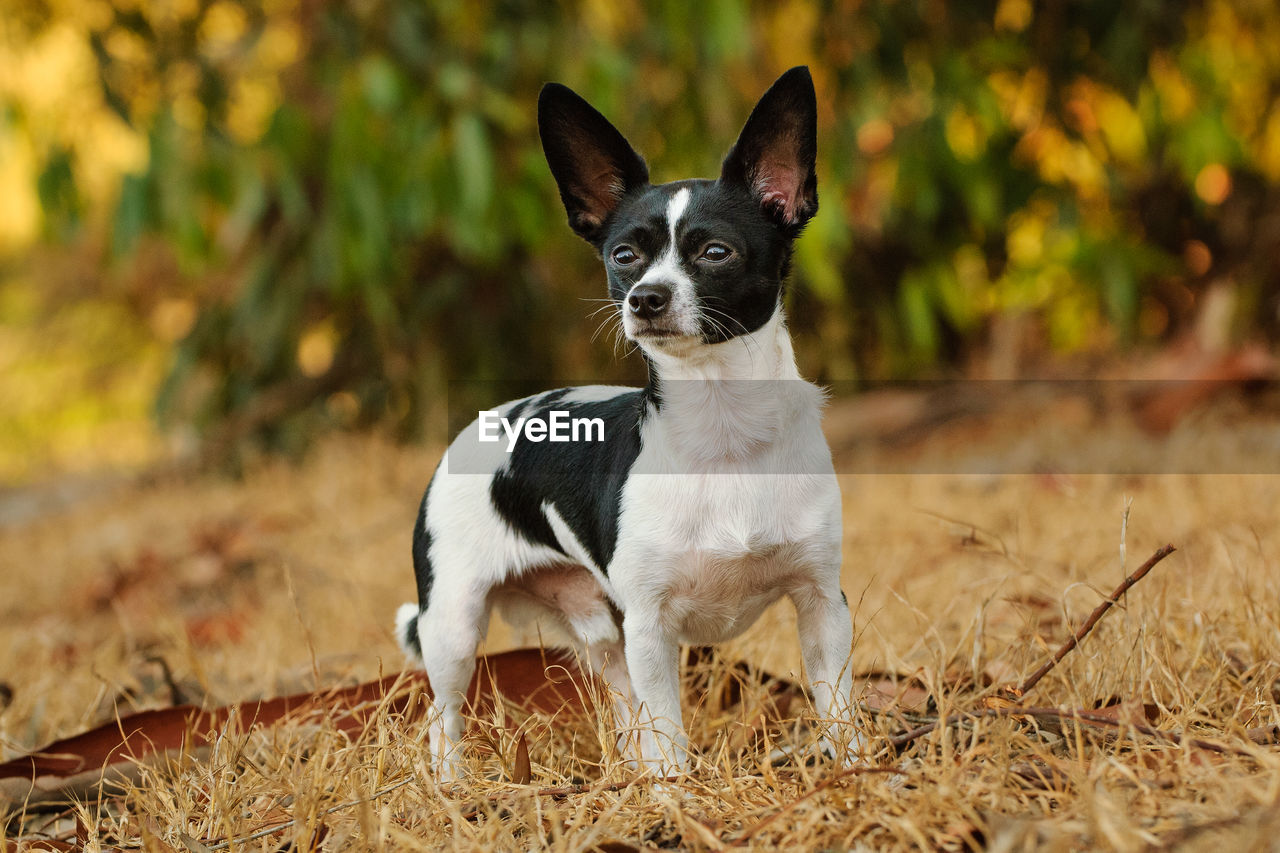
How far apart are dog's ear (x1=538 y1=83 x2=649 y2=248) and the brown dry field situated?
919mm

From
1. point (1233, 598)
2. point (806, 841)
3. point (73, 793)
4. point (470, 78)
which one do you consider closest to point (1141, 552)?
point (1233, 598)

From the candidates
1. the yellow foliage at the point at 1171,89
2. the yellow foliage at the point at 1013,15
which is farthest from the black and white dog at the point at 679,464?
the yellow foliage at the point at 1013,15

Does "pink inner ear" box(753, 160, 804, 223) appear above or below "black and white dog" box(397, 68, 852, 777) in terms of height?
above

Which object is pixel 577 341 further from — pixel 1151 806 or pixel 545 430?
pixel 1151 806

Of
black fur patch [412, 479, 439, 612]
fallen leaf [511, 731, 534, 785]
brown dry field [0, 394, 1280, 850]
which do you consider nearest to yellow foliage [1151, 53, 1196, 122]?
brown dry field [0, 394, 1280, 850]

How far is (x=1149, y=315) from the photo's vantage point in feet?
21.8

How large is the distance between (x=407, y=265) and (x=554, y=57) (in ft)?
4.66

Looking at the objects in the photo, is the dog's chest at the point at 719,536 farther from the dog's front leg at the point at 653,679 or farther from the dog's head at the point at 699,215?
the dog's head at the point at 699,215

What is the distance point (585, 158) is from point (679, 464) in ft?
2.18

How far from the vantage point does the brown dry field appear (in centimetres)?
158

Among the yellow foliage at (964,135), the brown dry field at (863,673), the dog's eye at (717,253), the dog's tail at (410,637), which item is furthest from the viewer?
the yellow foliage at (964,135)

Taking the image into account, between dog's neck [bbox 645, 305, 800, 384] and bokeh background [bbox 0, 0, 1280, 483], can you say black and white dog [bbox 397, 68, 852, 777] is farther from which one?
bokeh background [bbox 0, 0, 1280, 483]

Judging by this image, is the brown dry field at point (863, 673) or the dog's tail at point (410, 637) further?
the dog's tail at point (410, 637)

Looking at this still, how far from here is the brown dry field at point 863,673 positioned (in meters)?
1.58
